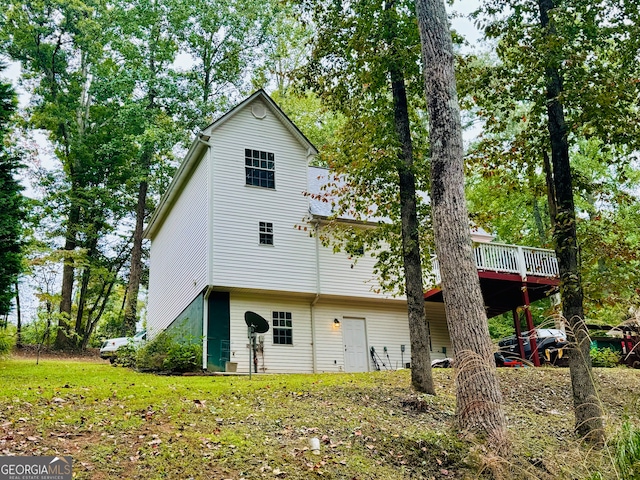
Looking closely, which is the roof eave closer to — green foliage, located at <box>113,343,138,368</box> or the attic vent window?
the attic vent window

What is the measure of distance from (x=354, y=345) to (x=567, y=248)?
1053cm

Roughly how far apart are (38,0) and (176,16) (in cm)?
702

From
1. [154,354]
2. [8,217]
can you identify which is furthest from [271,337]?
[8,217]

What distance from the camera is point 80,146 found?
2752 cm

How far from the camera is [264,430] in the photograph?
709 centimetres

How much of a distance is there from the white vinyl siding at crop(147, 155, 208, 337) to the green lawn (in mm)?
6278

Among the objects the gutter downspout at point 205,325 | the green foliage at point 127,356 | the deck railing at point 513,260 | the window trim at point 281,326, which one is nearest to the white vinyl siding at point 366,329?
the window trim at point 281,326

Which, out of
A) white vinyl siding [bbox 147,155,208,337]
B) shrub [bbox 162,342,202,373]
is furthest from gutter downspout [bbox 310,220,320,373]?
shrub [bbox 162,342,202,373]

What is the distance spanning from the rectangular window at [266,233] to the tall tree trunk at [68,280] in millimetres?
11435

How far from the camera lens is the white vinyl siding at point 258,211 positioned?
16062 millimetres

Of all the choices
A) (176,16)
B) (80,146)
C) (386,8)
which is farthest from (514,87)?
(80,146)

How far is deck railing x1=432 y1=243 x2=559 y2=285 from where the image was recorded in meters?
17.4

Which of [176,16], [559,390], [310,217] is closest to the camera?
[559,390]

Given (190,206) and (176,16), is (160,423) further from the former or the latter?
(176,16)
